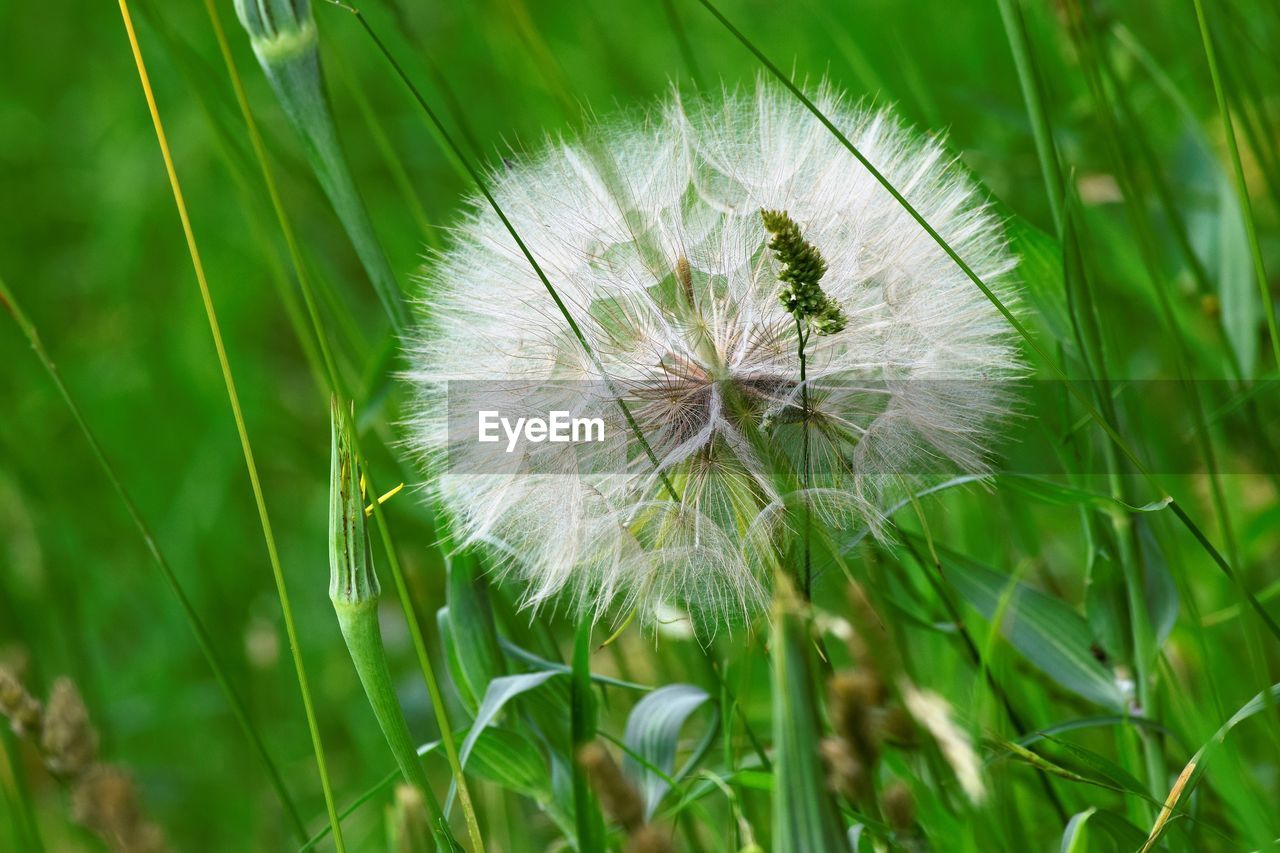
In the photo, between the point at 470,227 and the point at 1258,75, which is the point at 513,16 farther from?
the point at 1258,75

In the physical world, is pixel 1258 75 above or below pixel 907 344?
above

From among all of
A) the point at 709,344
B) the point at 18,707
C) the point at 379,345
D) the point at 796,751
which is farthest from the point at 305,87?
the point at 796,751

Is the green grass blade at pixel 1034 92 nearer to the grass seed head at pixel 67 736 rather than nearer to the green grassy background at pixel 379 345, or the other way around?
the green grassy background at pixel 379 345

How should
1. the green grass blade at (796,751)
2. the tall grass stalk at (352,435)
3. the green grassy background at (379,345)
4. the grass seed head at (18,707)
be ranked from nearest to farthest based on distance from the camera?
the green grass blade at (796,751)
the tall grass stalk at (352,435)
the grass seed head at (18,707)
the green grassy background at (379,345)

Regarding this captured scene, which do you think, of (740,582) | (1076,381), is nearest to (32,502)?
(740,582)

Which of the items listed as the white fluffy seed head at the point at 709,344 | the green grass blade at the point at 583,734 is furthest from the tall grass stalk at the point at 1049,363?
the green grass blade at the point at 583,734

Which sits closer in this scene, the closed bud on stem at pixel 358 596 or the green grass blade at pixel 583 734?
the closed bud on stem at pixel 358 596
